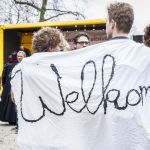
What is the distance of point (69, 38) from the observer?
49.8 ft

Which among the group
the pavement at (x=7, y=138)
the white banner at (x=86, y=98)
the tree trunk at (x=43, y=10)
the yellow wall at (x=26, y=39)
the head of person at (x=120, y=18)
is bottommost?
the pavement at (x=7, y=138)

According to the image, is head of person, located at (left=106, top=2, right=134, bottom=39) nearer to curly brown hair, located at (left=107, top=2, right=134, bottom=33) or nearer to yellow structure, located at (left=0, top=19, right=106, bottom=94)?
curly brown hair, located at (left=107, top=2, right=134, bottom=33)

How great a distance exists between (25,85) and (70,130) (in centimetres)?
55

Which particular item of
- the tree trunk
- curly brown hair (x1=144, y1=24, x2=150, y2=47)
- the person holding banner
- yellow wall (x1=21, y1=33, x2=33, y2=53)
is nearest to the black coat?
yellow wall (x1=21, y1=33, x2=33, y2=53)

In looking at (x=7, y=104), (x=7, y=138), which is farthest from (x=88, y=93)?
(x=7, y=104)

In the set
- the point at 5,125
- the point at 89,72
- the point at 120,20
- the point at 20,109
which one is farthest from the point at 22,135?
the point at 5,125

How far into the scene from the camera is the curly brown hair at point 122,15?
3771 mm

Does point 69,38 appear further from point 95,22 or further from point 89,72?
point 89,72

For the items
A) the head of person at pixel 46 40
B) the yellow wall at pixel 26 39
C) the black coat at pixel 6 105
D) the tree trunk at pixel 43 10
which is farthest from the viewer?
the tree trunk at pixel 43 10

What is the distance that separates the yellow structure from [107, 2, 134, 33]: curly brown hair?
36.5ft

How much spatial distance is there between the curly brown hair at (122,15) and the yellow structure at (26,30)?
11126 mm

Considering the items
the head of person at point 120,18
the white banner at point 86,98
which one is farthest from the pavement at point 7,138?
the head of person at point 120,18

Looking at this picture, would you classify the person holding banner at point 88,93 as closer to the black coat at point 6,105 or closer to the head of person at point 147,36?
the head of person at point 147,36

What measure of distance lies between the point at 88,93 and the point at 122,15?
2.09 feet
